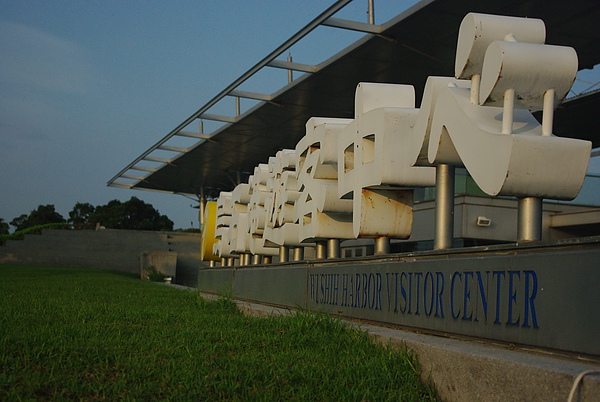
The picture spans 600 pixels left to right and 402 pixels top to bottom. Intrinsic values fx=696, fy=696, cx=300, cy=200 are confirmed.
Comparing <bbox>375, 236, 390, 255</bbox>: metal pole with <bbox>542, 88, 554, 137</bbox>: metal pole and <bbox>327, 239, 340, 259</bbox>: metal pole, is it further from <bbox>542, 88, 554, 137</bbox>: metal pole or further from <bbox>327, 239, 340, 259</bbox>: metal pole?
<bbox>542, 88, 554, 137</bbox>: metal pole

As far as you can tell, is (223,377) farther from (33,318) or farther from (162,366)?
(33,318)

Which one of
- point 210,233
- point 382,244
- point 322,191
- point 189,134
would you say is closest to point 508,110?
point 382,244

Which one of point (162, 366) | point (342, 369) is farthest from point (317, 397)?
point (162, 366)

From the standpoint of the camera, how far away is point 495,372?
4035mm

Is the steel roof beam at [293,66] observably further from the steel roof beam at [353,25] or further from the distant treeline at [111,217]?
the distant treeline at [111,217]

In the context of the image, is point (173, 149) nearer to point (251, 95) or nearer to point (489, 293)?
point (251, 95)

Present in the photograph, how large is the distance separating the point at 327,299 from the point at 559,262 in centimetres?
483

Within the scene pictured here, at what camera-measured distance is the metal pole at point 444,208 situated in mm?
6910

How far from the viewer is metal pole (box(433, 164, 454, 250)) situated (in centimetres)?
691

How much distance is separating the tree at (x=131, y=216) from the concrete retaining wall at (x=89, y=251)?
3670 centimetres

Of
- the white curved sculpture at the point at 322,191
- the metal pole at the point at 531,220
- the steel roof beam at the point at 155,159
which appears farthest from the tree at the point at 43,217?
the metal pole at the point at 531,220

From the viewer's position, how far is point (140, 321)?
24.7ft

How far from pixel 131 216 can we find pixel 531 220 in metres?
83.9

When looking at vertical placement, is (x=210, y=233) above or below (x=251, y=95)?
below
